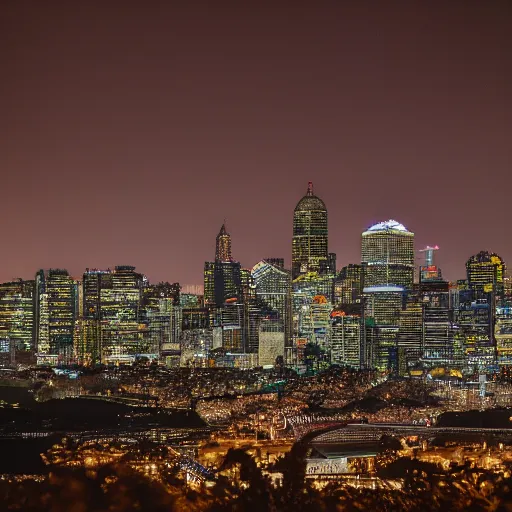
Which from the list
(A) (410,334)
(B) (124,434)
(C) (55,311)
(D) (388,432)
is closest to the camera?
(D) (388,432)

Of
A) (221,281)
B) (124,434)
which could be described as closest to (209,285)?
(221,281)

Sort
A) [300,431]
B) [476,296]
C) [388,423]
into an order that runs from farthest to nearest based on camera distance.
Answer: [476,296] → [388,423] → [300,431]

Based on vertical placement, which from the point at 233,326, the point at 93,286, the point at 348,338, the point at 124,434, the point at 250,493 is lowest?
the point at 250,493

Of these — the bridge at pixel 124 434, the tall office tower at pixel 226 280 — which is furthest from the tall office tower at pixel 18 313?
the bridge at pixel 124 434

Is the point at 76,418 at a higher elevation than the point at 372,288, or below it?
below

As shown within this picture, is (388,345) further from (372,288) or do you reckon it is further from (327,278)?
(327,278)

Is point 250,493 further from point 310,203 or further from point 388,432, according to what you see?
point 310,203

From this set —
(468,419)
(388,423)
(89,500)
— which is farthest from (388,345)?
(89,500)
